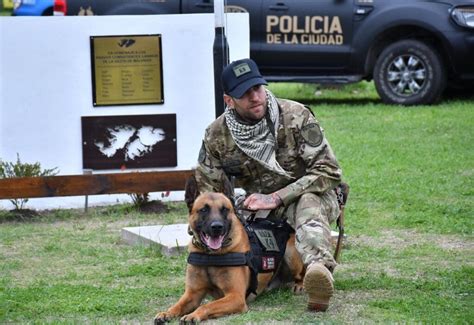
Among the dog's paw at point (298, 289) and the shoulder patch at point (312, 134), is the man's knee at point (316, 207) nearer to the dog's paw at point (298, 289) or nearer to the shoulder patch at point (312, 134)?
the shoulder patch at point (312, 134)

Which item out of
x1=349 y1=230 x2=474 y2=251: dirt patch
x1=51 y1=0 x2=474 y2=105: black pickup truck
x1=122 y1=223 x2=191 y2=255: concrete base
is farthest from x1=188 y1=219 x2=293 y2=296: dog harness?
x1=51 y1=0 x2=474 y2=105: black pickup truck

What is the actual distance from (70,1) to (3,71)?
4390 mm

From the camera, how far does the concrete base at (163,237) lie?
289 inches

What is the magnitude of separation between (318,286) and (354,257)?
164 centimetres

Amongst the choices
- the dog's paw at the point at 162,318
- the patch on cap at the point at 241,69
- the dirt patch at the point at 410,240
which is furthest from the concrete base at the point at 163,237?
the dog's paw at the point at 162,318

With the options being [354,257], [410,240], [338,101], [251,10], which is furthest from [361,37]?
[354,257]

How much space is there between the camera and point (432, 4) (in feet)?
44.3

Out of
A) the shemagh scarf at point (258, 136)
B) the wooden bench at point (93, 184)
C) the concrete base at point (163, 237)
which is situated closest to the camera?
the shemagh scarf at point (258, 136)

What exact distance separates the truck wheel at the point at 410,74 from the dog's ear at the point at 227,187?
7.80m

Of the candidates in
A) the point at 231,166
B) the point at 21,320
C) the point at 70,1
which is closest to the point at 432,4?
the point at 70,1

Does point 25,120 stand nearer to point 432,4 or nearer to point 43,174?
point 43,174

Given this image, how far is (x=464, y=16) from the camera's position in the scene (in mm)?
13375

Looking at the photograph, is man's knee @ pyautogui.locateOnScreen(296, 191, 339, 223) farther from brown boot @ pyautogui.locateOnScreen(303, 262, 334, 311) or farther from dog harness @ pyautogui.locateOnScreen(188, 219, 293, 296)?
brown boot @ pyautogui.locateOnScreen(303, 262, 334, 311)

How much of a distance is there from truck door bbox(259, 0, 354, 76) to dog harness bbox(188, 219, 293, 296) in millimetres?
7770
